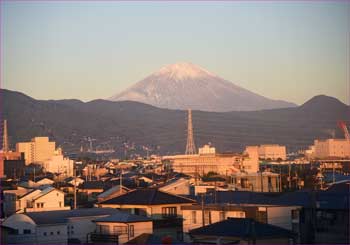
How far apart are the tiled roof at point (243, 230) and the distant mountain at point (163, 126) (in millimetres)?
120046

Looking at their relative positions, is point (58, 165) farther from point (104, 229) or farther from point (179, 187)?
point (104, 229)

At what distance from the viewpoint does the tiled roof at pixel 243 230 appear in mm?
11641

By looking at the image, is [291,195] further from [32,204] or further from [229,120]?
[229,120]

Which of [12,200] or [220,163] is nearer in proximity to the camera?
[12,200]

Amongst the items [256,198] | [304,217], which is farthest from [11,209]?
[304,217]

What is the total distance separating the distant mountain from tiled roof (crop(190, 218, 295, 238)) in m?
120

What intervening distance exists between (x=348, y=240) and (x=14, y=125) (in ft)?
434

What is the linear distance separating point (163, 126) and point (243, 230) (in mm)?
151671

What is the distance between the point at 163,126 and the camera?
163 metres

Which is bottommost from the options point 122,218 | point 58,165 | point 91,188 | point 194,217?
point 91,188

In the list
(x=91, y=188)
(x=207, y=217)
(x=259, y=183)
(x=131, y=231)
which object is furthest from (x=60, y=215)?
(x=259, y=183)

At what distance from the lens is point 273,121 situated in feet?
540

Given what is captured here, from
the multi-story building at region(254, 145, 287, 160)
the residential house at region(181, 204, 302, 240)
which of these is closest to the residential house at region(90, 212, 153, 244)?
the residential house at region(181, 204, 302, 240)

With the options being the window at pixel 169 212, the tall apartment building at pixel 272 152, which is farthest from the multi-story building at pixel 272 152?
the window at pixel 169 212
